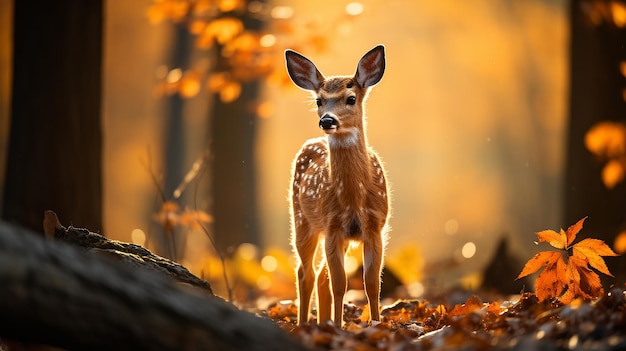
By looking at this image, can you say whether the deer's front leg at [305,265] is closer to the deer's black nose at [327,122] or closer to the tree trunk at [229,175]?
the deer's black nose at [327,122]

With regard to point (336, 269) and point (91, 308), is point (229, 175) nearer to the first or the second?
point (336, 269)

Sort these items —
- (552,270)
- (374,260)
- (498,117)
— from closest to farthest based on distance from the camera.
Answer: (552,270) < (374,260) < (498,117)

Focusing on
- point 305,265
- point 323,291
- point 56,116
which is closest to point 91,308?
point 323,291

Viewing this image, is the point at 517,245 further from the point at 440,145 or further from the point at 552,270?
the point at 552,270

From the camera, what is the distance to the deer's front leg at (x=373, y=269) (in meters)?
6.01

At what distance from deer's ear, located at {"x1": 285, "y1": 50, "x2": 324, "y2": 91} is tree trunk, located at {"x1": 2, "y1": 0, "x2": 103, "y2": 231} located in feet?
11.0

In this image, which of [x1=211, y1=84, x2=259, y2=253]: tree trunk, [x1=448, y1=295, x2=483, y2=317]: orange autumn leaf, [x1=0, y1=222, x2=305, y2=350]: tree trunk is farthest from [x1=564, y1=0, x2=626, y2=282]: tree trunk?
[x1=211, y1=84, x2=259, y2=253]: tree trunk

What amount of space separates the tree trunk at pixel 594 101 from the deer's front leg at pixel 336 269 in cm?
444

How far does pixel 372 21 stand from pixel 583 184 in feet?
71.2

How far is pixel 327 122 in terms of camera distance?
5.94 meters

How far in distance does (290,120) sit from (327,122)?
25.9m

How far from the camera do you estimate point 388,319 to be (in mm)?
6293

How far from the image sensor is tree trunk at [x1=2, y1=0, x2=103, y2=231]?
9.09 meters

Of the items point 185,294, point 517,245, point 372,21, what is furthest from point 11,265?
point 372,21
